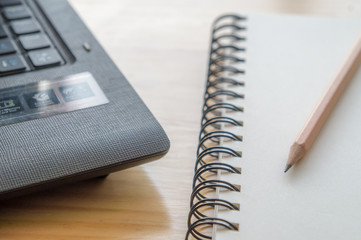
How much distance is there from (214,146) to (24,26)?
0.88 ft

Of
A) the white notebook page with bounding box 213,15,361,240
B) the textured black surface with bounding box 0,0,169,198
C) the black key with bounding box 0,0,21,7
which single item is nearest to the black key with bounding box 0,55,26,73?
the textured black surface with bounding box 0,0,169,198

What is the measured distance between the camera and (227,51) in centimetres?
70

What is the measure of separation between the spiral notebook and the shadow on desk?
5 centimetres

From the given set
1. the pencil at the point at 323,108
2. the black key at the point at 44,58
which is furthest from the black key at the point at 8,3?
the pencil at the point at 323,108

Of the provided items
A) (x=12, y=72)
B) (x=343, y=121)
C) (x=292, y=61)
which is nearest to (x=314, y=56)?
(x=292, y=61)

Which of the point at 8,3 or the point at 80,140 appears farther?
the point at 8,3

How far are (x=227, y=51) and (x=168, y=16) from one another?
154 millimetres

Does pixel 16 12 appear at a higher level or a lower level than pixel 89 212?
higher

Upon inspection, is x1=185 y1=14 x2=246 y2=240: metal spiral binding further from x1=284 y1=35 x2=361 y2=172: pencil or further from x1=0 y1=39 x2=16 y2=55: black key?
x1=0 y1=39 x2=16 y2=55: black key

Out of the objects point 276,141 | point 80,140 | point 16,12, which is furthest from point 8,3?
point 276,141

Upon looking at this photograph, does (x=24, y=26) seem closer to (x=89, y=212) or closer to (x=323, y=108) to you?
(x=89, y=212)

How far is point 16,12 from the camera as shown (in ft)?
1.99

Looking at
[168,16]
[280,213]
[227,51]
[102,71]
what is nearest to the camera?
[280,213]

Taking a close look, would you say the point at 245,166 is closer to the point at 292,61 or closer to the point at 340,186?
the point at 340,186
